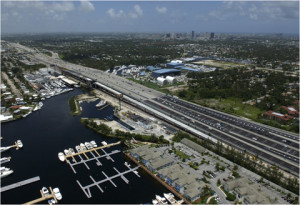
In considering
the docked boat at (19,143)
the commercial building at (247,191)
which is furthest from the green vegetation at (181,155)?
the docked boat at (19,143)

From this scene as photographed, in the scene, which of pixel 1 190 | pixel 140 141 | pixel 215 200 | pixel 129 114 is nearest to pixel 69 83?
pixel 129 114

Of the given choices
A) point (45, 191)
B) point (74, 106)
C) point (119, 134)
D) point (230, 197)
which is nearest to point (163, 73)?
point (74, 106)

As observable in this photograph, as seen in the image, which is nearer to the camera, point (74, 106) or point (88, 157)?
point (88, 157)

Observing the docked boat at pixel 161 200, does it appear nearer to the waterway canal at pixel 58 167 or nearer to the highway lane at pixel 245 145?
the waterway canal at pixel 58 167

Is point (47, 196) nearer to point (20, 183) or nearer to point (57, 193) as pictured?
point (57, 193)

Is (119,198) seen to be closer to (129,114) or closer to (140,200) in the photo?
(140,200)

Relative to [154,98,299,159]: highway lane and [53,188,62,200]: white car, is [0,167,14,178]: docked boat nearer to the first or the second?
[53,188,62,200]: white car

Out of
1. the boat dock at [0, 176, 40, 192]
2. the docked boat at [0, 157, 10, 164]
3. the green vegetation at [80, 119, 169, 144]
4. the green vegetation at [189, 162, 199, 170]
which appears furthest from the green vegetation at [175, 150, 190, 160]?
the docked boat at [0, 157, 10, 164]
